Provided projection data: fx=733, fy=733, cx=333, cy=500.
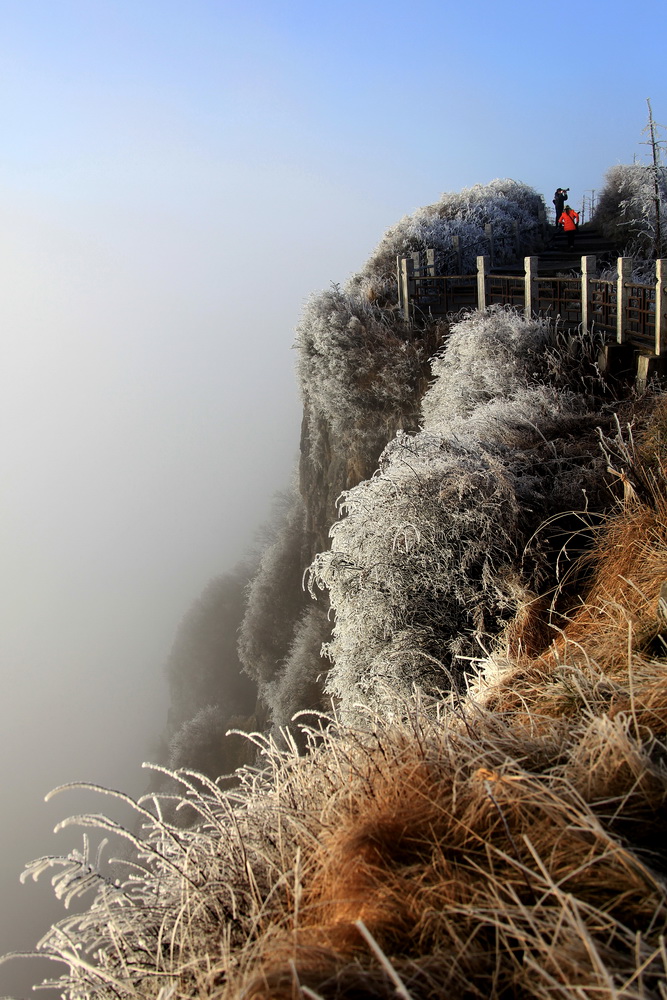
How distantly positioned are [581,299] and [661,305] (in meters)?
2.39

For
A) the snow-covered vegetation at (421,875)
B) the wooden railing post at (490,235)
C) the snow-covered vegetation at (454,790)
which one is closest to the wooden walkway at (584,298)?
Result: the wooden railing post at (490,235)

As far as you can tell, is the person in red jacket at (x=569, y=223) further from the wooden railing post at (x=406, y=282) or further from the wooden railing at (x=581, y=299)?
the wooden railing post at (x=406, y=282)

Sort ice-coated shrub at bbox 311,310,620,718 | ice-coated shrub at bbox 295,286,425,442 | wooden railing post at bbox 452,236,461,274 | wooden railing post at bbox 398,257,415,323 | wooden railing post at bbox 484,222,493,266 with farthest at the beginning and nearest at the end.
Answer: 1. wooden railing post at bbox 484,222,493,266
2. wooden railing post at bbox 452,236,461,274
3. wooden railing post at bbox 398,257,415,323
4. ice-coated shrub at bbox 295,286,425,442
5. ice-coated shrub at bbox 311,310,620,718

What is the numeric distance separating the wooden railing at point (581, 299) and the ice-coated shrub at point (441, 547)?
2.74m

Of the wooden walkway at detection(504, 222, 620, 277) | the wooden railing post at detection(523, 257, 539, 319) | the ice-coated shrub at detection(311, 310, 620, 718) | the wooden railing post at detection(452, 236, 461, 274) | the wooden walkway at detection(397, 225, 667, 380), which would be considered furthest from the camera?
the wooden railing post at detection(452, 236, 461, 274)

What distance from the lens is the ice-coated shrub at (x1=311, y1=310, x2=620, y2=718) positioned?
7.09m

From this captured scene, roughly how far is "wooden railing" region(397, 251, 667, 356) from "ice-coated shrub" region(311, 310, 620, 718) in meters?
2.74

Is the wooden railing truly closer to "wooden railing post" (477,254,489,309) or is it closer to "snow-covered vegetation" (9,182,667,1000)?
"wooden railing post" (477,254,489,309)

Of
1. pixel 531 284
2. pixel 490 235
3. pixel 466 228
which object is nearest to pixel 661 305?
pixel 531 284

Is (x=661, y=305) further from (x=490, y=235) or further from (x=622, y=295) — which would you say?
(x=490, y=235)

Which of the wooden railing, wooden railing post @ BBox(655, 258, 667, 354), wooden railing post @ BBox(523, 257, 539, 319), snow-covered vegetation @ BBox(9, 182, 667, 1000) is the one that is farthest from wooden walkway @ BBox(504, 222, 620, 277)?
snow-covered vegetation @ BBox(9, 182, 667, 1000)

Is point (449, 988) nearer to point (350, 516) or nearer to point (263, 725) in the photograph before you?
point (350, 516)

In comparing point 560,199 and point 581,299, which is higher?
point 560,199

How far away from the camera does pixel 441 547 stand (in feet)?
24.0
